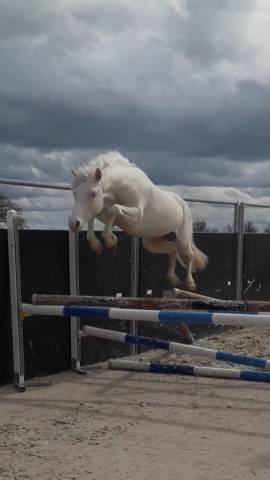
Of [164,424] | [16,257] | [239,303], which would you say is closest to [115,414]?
[164,424]

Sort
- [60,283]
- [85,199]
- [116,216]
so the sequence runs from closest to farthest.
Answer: [85,199], [116,216], [60,283]

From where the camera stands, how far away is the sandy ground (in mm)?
4156

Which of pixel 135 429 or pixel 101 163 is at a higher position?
pixel 101 163

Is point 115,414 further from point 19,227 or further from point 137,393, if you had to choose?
point 19,227

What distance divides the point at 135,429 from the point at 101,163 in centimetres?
227

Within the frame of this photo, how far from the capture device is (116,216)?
5.28 m

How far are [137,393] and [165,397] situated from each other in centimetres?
32

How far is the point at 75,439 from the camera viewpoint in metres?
4.82

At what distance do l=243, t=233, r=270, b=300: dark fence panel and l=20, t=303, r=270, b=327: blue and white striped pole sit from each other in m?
5.74

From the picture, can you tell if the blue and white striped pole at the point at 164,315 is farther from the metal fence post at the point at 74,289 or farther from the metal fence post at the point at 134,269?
the metal fence post at the point at 134,269

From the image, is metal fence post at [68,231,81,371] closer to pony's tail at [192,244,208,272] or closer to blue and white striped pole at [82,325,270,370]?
blue and white striped pole at [82,325,270,370]

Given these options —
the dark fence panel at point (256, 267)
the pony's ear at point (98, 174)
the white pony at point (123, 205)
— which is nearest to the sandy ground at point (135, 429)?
the white pony at point (123, 205)

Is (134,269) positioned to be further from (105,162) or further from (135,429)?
(135,429)

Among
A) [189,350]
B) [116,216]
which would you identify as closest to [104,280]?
[189,350]
